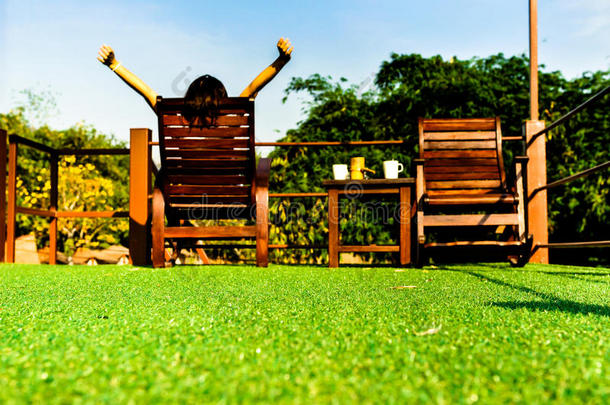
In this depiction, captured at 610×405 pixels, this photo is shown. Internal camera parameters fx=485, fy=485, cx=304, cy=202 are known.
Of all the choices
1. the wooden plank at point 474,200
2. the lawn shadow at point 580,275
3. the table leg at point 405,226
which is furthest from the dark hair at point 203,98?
the lawn shadow at point 580,275

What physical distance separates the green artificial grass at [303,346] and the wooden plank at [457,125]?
7.61 feet

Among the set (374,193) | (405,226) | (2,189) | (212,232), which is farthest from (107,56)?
(405,226)

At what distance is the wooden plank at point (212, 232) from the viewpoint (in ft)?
11.8

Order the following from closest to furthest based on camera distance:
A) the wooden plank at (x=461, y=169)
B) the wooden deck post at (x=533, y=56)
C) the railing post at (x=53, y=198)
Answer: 1. the wooden plank at (x=461, y=169)
2. the wooden deck post at (x=533, y=56)
3. the railing post at (x=53, y=198)

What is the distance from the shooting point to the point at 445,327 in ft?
4.61

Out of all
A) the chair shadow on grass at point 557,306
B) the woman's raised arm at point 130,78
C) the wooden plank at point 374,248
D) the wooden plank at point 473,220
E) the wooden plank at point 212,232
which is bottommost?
the chair shadow on grass at point 557,306

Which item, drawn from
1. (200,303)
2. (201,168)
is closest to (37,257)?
(201,168)

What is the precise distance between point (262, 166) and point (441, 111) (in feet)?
10.8

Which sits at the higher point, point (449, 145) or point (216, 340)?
point (449, 145)

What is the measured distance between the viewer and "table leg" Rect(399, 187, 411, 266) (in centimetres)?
390

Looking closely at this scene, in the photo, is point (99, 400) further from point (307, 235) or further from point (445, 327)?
point (307, 235)

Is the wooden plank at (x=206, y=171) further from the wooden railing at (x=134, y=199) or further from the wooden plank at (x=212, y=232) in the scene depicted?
the wooden railing at (x=134, y=199)

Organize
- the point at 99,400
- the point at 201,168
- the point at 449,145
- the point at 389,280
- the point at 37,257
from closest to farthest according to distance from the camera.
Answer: the point at 99,400, the point at 389,280, the point at 201,168, the point at 449,145, the point at 37,257

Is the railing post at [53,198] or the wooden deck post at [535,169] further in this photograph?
the railing post at [53,198]
